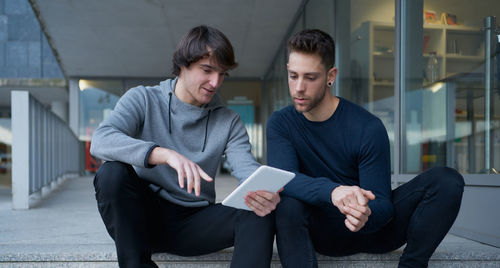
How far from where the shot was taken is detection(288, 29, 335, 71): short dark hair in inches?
68.0

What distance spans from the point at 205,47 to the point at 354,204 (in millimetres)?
825

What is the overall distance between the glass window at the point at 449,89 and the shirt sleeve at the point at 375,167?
3.33ft

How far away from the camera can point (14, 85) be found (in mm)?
12414

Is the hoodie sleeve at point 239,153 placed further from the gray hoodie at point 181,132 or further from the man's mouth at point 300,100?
the man's mouth at point 300,100

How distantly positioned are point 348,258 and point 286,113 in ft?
2.18

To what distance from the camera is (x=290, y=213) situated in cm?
157

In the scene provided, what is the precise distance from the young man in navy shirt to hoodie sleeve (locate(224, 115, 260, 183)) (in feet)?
0.31

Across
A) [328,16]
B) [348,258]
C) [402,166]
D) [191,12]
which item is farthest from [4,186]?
[348,258]

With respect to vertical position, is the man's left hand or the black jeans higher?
the man's left hand

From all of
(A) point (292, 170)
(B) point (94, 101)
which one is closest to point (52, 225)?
(A) point (292, 170)

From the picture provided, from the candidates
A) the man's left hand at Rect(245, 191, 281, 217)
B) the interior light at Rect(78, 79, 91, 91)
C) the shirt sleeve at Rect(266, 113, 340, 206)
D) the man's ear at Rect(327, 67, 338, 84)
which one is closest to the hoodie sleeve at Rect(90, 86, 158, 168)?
the man's left hand at Rect(245, 191, 281, 217)

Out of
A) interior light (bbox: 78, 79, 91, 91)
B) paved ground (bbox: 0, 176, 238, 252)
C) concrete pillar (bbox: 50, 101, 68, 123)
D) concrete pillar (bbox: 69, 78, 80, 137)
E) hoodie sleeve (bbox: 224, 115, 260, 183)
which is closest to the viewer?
hoodie sleeve (bbox: 224, 115, 260, 183)

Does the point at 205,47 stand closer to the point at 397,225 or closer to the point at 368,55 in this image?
the point at 397,225

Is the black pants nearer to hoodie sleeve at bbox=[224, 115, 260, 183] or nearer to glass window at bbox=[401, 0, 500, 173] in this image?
hoodie sleeve at bbox=[224, 115, 260, 183]
